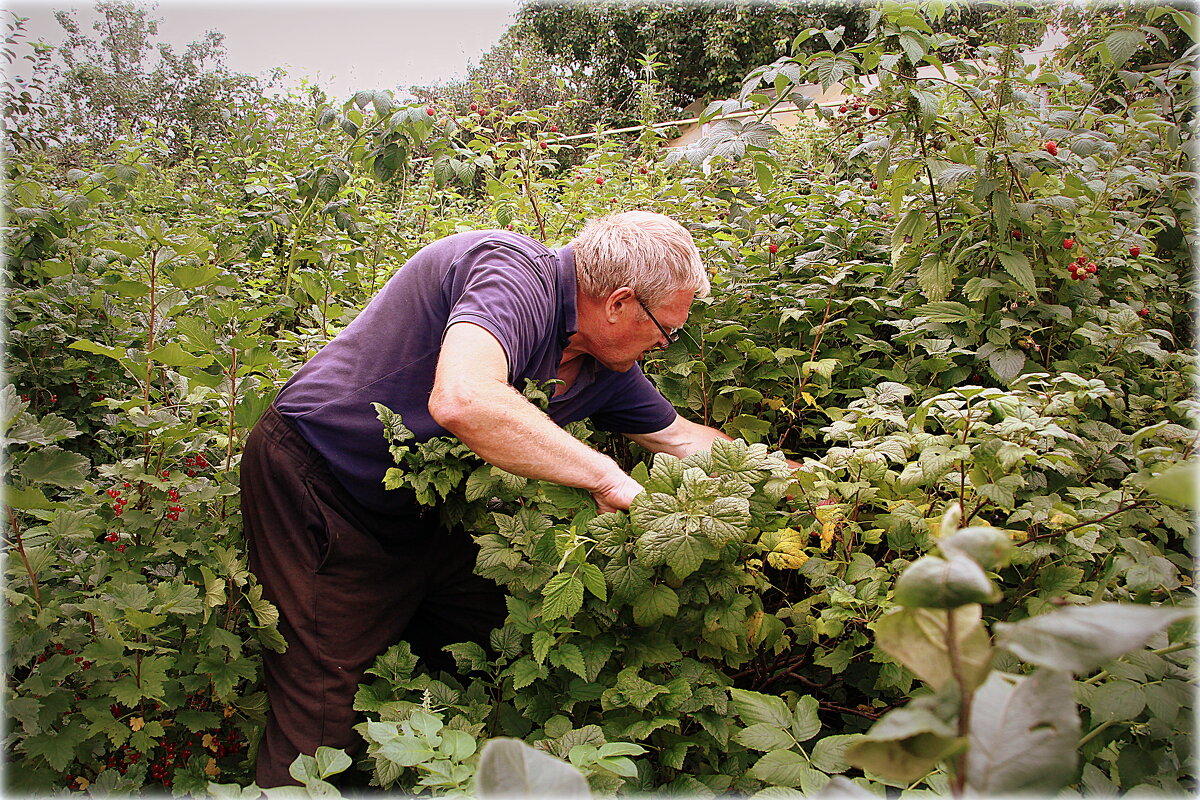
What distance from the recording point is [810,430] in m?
2.22

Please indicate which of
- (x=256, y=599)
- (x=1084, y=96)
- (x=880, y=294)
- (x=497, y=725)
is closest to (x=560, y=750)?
(x=497, y=725)

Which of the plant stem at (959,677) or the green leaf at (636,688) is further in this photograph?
the green leaf at (636,688)

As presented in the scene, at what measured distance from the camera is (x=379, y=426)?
1942 millimetres

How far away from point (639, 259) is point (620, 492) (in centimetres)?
77

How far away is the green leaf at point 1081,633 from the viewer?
1.02 ft

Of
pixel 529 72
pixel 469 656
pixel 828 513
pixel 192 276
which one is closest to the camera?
pixel 828 513

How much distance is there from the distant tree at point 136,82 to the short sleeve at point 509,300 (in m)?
14.4

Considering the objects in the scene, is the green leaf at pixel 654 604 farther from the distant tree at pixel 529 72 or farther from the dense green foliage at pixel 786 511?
the distant tree at pixel 529 72

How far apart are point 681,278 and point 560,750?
4.25 feet

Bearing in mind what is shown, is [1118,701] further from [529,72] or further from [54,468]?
[529,72]

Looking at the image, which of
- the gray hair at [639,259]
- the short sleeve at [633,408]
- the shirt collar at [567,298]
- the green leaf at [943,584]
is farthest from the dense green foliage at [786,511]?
the shirt collar at [567,298]

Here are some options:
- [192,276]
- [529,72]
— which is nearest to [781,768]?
[192,276]

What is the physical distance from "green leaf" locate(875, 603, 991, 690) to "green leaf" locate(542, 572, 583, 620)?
102 centimetres

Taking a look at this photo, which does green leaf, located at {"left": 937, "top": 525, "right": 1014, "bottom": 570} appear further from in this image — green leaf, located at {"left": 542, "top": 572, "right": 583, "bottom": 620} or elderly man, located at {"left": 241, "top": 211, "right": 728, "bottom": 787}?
elderly man, located at {"left": 241, "top": 211, "right": 728, "bottom": 787}
